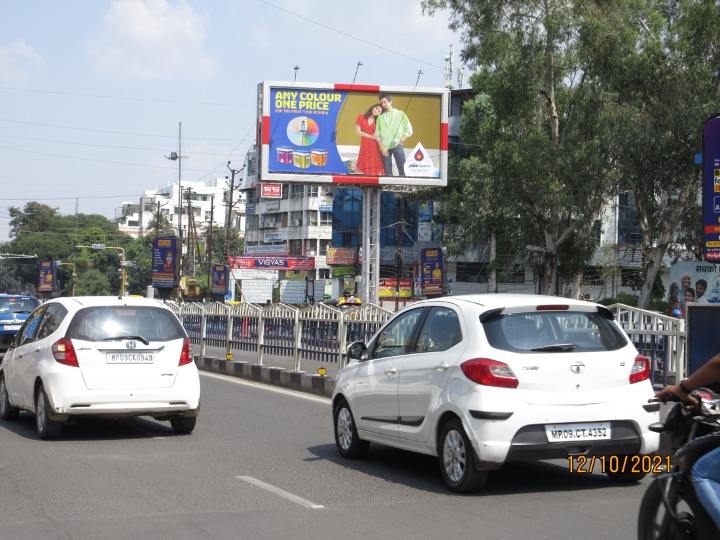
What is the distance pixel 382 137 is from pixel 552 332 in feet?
96.0

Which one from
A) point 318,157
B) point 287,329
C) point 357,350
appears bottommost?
point 287,329

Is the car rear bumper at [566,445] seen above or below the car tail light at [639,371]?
below

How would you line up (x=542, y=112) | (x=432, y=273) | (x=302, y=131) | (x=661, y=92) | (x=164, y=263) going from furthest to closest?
(x=164, y=263) → (x=542, y=112) → (x=302, y=131) → (x=661, y=92) → (x=432, y=273)

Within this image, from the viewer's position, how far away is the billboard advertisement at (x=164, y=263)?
169ft

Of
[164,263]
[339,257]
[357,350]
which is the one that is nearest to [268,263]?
[339,257]

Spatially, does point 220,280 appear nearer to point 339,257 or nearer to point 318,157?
point 339,257

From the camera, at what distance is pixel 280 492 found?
27.1 ft

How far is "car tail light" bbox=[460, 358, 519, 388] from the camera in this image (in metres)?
7.81

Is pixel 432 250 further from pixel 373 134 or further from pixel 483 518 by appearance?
pixel 483 518

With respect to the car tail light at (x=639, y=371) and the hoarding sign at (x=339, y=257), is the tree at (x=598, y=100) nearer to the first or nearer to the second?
the car tail light at (x=639, y=371)

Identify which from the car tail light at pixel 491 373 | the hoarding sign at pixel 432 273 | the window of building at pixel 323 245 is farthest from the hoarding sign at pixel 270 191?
the car tail light at pixel 491 373

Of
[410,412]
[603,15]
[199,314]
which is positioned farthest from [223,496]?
[603,15]

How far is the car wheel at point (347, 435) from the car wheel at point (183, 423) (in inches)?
92.3

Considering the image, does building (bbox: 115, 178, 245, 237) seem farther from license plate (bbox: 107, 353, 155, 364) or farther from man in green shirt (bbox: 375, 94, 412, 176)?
license plate (bbox: 107, 353, 155, 364)
